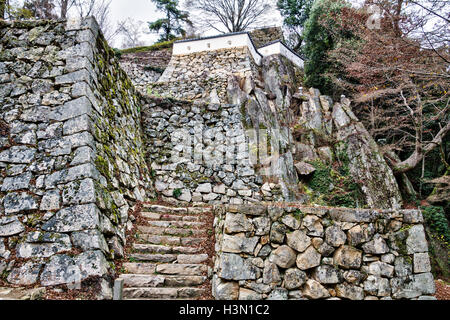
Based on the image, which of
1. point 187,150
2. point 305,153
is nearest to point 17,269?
point 187,150

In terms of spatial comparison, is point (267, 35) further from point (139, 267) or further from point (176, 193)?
point (139, 267)

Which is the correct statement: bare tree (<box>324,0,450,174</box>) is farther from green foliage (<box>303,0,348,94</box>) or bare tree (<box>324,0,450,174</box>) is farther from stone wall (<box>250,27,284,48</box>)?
stone wall (<box>250,27,284,48</box>)

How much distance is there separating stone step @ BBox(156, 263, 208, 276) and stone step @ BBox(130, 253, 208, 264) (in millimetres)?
124

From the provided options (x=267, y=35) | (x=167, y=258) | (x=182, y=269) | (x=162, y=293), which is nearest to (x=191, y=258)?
(x=182, y=269)

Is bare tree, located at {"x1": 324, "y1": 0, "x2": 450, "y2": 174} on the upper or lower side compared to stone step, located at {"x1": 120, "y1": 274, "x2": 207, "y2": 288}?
upper

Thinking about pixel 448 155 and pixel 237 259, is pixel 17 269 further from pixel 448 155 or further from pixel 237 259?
pixel 448 155

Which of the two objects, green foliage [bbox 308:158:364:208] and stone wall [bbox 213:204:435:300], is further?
green foliage [bbox 308:158:364:208]

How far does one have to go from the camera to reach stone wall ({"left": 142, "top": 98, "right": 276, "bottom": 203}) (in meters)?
6.88

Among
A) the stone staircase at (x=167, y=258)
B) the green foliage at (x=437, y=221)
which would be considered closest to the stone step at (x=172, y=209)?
the stone staircase at (x=167, y=258)

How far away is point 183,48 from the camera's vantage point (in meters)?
14.7

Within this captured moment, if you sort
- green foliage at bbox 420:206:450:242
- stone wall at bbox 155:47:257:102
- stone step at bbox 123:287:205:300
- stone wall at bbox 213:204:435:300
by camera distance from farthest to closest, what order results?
stone wall at bbox 155:47:257:102 < green foliage at bbox 420:206:450:242 < stone step at bbox 123:287:205:300 < stone wall at bbox 213:204:435:300

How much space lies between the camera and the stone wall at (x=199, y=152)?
22.6ft

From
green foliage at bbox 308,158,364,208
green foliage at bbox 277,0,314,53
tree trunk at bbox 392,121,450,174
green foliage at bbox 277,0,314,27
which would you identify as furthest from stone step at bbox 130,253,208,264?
green foliage at bbox 277,0,314,27

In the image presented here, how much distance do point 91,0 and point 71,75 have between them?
10.1 meters
